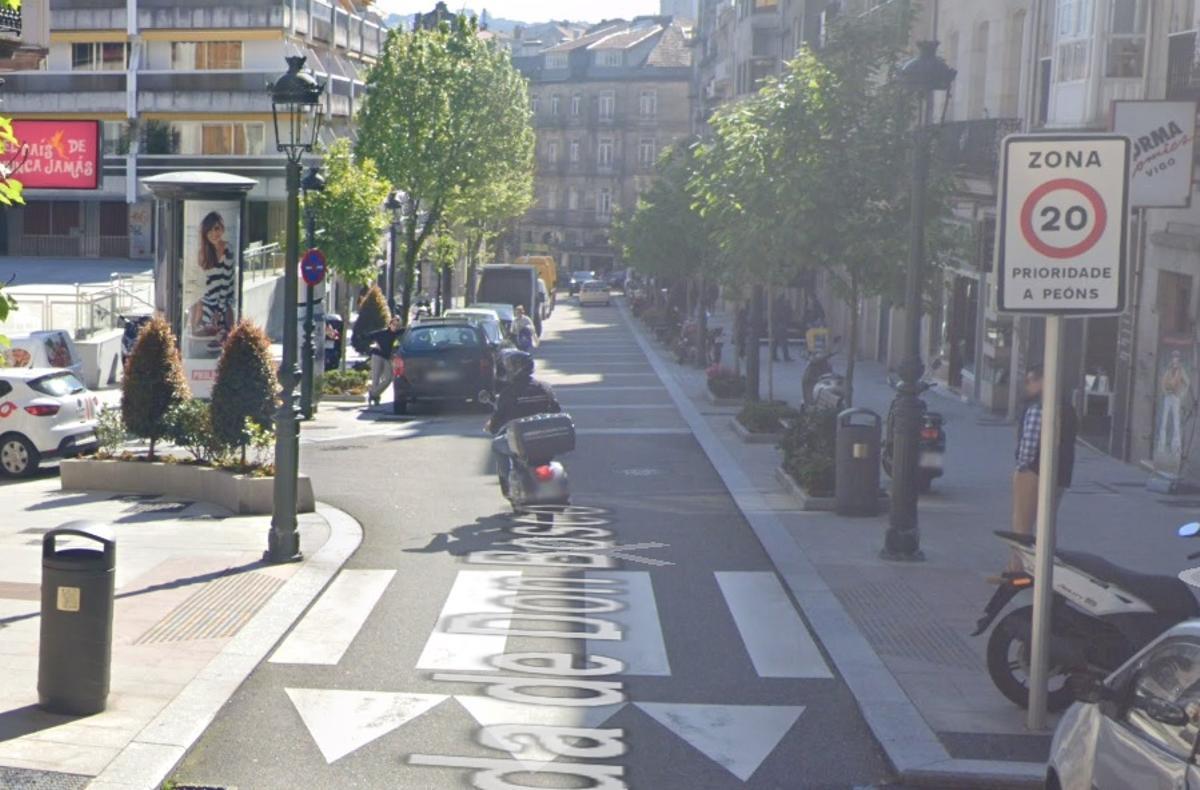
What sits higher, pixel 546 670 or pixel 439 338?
pixel 439 338

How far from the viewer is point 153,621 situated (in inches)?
488

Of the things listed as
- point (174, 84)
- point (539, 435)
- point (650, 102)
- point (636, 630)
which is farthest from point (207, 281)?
point (650, 102)

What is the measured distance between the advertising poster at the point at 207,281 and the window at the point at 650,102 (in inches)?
3521

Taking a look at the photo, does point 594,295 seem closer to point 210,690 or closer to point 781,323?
point 781,323

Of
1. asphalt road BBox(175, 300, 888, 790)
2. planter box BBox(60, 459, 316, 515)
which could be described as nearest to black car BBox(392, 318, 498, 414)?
asphalt road BBox(175, 300, 888, 790)

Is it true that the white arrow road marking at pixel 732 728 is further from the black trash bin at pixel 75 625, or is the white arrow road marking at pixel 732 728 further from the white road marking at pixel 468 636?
the black trash bin at pixel 75 625

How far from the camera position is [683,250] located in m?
48.1

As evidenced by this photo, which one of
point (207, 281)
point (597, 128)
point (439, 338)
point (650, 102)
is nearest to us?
point (207, 281)

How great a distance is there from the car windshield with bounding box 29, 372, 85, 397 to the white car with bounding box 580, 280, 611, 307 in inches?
2571

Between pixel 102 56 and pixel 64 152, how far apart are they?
7418 millimetres

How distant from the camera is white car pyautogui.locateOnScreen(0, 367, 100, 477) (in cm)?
2180

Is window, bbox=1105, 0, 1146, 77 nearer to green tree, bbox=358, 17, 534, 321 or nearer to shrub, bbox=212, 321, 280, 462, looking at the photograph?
shrub, bbox=212, 321, 280, 462

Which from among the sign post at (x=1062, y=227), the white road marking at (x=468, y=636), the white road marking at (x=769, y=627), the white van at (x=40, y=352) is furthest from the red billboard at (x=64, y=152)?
the sign post at (x=1062, y=227)

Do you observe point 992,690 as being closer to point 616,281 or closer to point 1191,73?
point 1191,73
